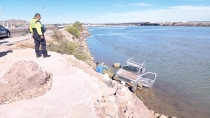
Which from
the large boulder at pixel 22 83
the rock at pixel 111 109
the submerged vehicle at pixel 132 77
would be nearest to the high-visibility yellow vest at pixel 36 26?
the large boulder at pixel 22 83

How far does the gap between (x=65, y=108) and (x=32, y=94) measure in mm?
1466

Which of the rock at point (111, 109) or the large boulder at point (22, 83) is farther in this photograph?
the rock at point (111, 109)

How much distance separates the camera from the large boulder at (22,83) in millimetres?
6016

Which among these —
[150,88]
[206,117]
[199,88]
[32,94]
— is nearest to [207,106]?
[206,117]

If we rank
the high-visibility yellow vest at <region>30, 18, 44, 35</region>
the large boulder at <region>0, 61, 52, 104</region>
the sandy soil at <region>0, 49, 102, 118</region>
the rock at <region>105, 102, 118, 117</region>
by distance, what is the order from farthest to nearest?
the high-visibility yellow vest at <region>30, 18, 44, 35</region> < the rock at <region>105, 102, 118, 117</region> < the large boulder at <region>0, 61, 52, 104</region> < the sandy soil at <region>0, 49, 102, 118</region>

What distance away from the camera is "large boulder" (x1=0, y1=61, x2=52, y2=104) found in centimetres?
602

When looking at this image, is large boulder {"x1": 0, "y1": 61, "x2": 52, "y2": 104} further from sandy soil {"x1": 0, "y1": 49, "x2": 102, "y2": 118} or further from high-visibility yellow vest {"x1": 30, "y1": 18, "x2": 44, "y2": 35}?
high-visibility yellow vest {"x1": 30, "y1": 18, "x2": 44, "y2": 35}

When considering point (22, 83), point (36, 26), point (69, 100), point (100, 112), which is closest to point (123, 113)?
point (100, 112)

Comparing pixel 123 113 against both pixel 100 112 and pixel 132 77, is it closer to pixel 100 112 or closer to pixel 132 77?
pixel 100 112

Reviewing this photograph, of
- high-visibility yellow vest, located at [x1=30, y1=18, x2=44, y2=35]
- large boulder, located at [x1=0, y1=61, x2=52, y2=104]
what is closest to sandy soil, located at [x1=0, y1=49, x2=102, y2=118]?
large boulder, located at [x1=0, y1=61, x2=52, y2=104]

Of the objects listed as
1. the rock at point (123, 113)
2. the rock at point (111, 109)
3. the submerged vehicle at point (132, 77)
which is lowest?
the submerged vehicle at point (132, 77)

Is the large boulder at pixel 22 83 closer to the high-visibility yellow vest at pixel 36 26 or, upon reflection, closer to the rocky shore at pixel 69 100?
the rocky shore at pixel 69 100

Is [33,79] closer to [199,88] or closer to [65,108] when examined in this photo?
[65,108]

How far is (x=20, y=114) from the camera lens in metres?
5.23
